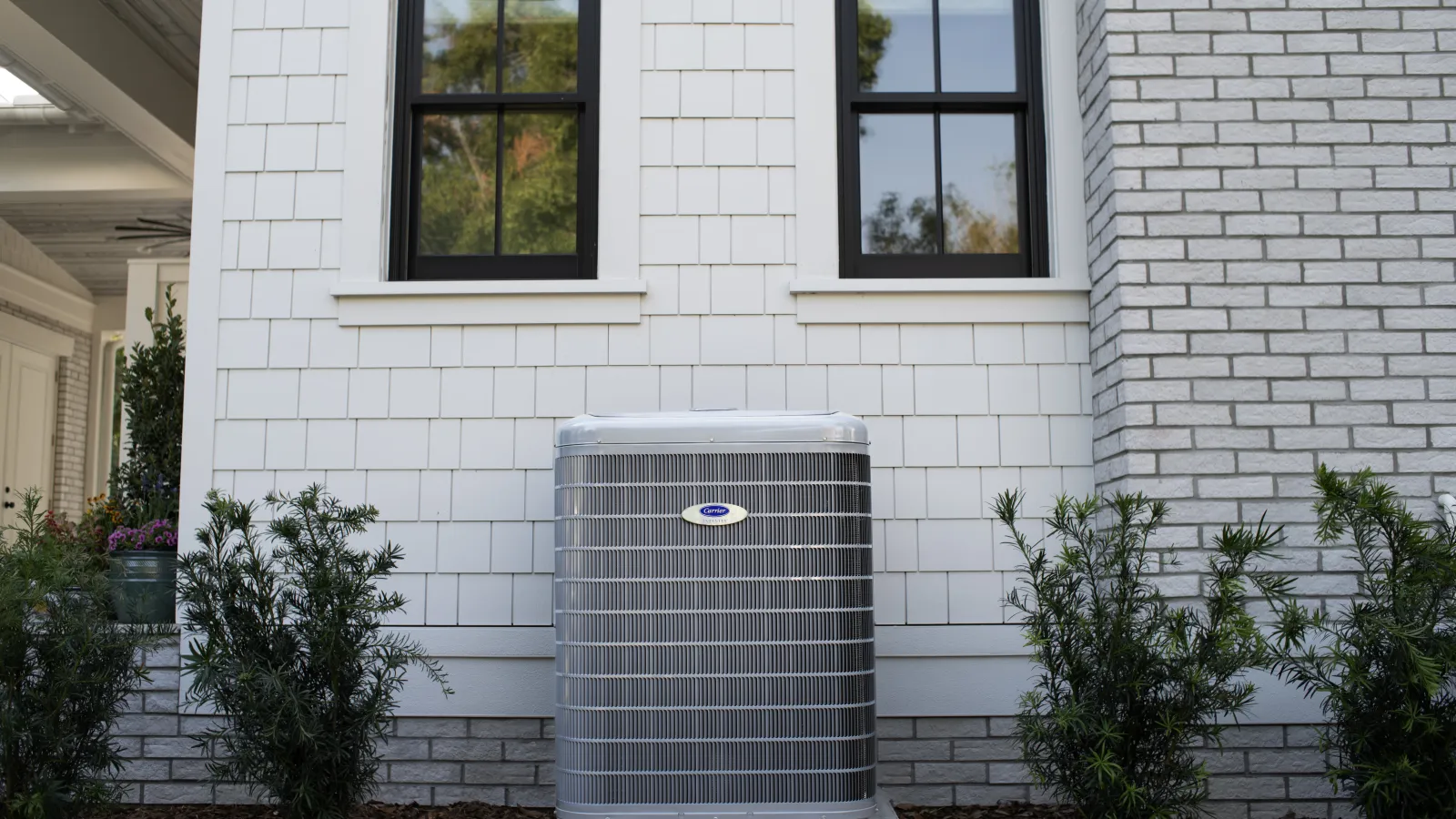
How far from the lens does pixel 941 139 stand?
11.9ft

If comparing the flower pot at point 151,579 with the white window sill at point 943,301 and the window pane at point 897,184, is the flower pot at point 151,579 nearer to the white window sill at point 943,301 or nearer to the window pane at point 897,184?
the white window sill at point 943,301

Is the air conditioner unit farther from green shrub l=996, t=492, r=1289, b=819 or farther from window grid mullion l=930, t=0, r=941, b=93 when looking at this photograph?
window grid mullion l=930, t=0, r=941, b=93

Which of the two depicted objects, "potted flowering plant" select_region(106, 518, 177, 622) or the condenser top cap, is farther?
"potted flowering plant" select_region(106, 518, 177, 622)

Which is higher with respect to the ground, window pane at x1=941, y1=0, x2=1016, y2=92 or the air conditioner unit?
window pane at x1=941, y1=0, x2=1016, y2=92

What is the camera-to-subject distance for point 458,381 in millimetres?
3408

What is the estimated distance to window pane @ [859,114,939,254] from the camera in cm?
357

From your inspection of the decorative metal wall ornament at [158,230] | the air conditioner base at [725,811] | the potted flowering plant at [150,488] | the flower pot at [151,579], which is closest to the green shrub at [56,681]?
the potted flowering plant at [150,488]

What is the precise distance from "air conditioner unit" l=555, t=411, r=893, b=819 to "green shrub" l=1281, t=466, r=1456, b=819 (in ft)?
3.28

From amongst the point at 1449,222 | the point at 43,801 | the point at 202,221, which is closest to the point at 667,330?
the point at 202,221

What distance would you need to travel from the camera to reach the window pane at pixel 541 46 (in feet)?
12.0

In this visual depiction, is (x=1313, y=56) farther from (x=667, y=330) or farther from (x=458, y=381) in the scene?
(x=458, y=381)

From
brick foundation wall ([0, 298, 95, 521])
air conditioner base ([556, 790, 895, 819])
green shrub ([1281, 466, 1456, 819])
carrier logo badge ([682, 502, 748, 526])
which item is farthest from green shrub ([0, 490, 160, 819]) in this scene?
brick foundation wall ([0, 298, 95, 521])

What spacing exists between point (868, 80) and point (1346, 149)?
1346 millimetres

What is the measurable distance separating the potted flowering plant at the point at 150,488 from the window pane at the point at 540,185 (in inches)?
54.1
